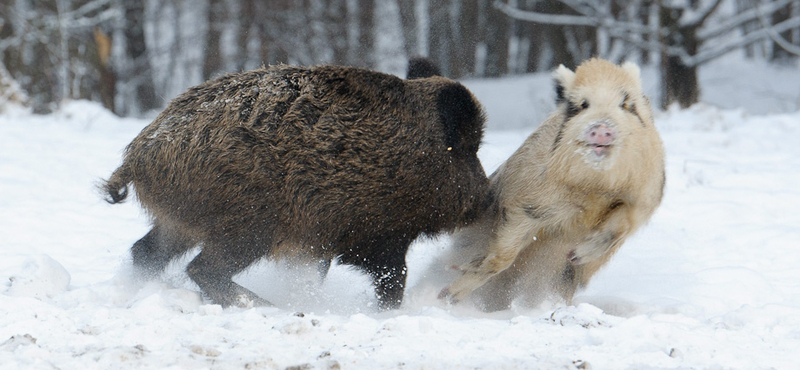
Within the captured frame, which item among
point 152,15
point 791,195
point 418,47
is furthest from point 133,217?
point 152,15

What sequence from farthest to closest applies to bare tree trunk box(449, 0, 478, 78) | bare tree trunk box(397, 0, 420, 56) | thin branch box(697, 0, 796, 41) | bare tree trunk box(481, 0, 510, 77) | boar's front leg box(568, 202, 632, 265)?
bare tree trunk box(481, 0, 510, 77)
bare tree trunk box(449, 0, 478, 78)
bare tree trunk box(397, 0, 420, 56)
thin branch box(697, 0, 796, 41)
boar's front leg box(568, 202, 632, 265)

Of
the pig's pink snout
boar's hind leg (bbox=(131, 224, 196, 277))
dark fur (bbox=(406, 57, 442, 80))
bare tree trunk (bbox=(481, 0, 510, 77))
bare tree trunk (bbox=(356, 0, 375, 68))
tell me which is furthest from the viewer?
bare tree trunk (bbox=(481, 0, 510, 77))

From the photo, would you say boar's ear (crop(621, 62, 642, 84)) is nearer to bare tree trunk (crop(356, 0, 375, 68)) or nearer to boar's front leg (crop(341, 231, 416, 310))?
boar's front leg (crop(341, 231, 416, 310))

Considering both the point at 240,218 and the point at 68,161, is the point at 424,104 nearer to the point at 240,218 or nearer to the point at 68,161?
the point at 240,218

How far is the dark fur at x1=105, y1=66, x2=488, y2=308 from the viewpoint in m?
4.32

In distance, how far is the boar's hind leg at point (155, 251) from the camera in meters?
4.70

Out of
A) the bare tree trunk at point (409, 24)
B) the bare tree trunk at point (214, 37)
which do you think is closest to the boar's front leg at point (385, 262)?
the bare tree trunk at point (409, 24)

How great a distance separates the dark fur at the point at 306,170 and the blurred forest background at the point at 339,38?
968 centimetres

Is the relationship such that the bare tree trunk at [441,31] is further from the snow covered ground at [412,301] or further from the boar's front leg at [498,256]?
the boar's front leg at [498,256]

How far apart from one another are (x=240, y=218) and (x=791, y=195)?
4.71 metres

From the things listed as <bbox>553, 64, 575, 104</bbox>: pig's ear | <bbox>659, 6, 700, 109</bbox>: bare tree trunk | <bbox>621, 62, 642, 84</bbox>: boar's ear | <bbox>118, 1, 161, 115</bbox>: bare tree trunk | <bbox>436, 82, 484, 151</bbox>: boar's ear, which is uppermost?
<bbox>621, 62, 642, 84</bbox>: boar's ear

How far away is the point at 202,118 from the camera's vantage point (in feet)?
14.3

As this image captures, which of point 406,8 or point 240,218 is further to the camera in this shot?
point 406,8

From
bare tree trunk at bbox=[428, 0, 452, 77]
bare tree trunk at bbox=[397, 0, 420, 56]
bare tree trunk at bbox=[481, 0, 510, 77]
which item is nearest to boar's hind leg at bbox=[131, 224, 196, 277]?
bare tree trunk at bbox=[397, 0, 420, 56]
